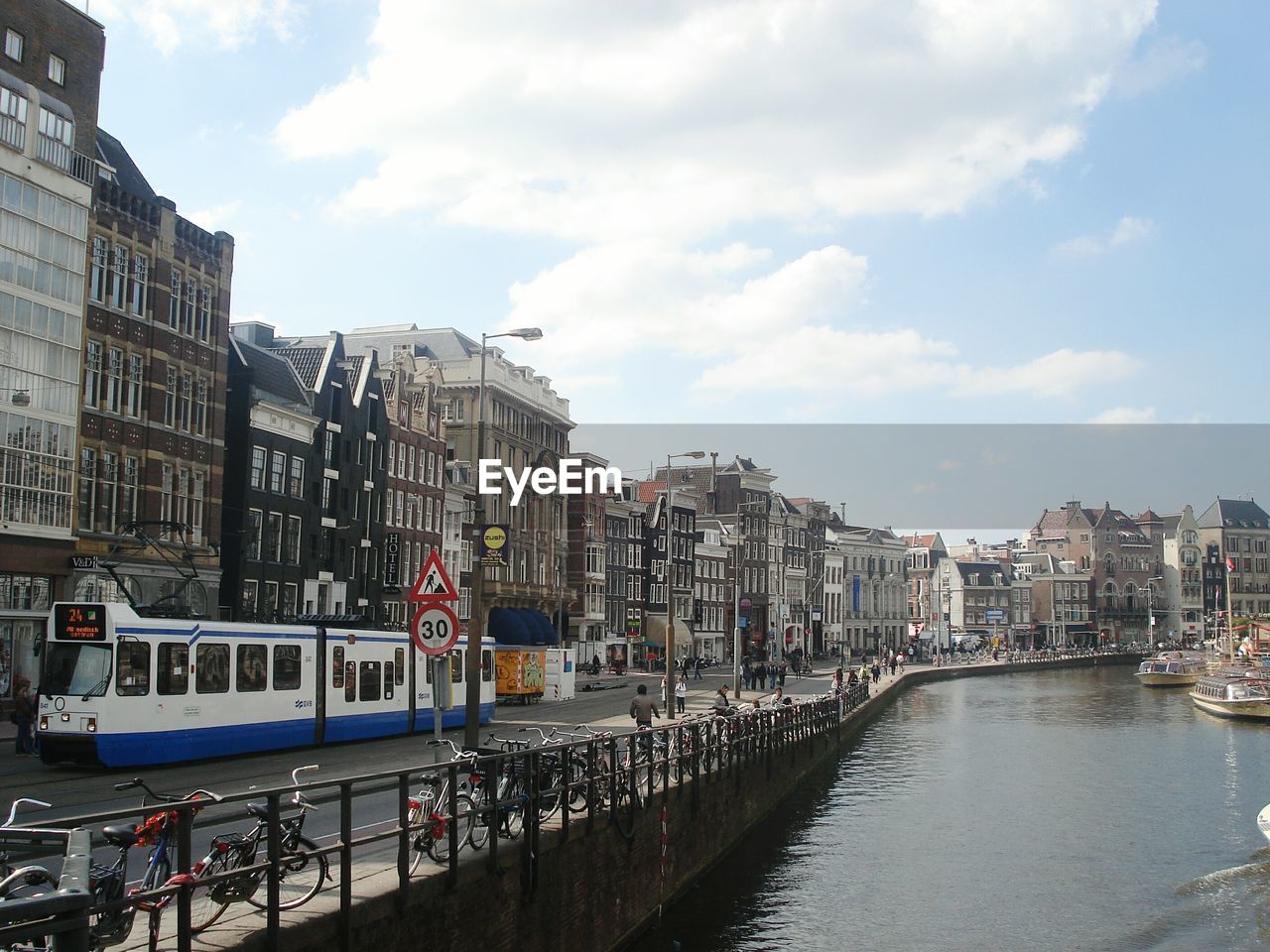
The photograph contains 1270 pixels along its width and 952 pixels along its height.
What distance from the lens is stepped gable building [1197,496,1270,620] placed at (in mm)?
191375

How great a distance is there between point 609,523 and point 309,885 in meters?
85.5

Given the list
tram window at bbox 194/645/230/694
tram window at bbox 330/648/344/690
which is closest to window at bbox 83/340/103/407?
tram window at bbox 330/648/344/690

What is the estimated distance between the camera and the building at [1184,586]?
195750mm

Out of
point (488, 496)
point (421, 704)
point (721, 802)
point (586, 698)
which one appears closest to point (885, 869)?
point (721, 802)

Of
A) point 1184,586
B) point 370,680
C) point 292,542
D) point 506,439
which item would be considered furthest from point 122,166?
point 1184,586

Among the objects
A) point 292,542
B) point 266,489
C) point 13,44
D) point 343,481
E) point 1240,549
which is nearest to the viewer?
point 13,44

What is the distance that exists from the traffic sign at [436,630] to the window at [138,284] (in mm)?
33927

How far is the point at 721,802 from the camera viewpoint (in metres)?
27.6

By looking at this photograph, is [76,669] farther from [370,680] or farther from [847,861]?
[847,861]

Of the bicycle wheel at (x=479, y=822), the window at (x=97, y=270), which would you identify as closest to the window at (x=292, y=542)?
the window at (x=97, y=270)

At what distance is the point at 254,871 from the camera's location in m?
9.51

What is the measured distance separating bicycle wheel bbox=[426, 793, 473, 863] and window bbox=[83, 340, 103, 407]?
34.0 metres

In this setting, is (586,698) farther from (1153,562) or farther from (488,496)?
(1153,562)

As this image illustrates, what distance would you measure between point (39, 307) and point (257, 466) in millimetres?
14792
